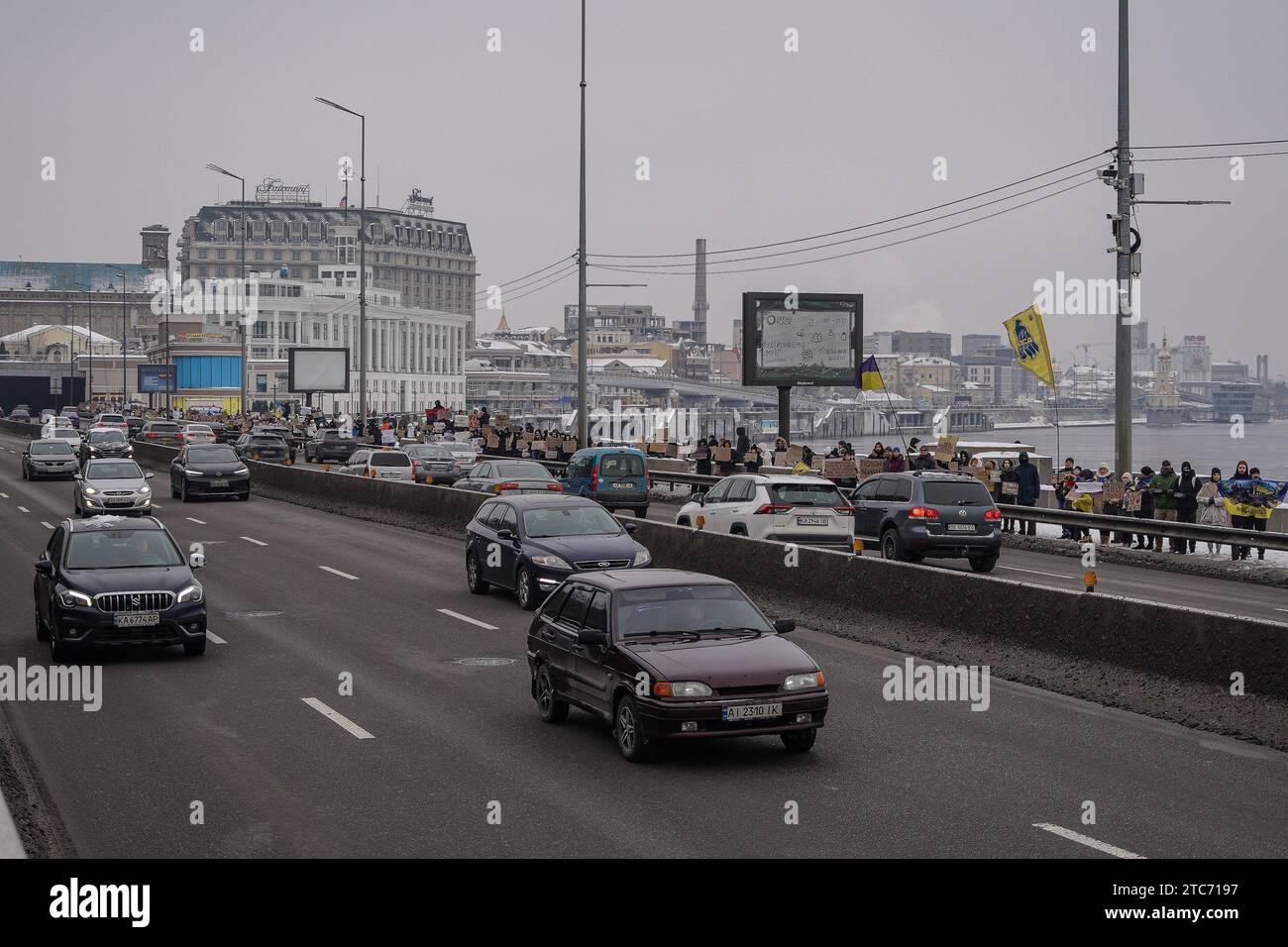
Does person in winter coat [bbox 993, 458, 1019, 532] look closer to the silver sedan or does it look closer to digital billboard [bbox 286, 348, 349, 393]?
the silver sedan

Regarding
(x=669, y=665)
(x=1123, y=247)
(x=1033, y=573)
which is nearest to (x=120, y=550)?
(x=669, y=665)

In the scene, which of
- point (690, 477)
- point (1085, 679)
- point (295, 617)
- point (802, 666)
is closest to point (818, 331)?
point (690, 477)

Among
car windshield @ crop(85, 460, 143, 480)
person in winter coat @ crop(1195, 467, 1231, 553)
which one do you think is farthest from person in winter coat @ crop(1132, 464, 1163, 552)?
car windshield @ crop(85, 460, 143, 480)

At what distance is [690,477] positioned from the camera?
143 ft

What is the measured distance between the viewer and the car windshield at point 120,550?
18.0 metres

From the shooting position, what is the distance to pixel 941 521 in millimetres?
26078

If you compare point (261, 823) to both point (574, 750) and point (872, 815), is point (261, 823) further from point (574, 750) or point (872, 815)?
point (872, 815)

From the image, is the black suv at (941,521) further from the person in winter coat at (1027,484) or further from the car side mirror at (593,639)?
the car side mirror at (593,639)

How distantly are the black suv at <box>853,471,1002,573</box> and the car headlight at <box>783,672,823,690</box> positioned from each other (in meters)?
14.1

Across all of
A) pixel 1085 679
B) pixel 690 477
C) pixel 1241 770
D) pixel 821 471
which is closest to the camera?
pixel 1241 770

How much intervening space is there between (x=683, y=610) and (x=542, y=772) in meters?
2.00

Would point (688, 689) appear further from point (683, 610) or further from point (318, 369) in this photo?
point (318, 369)

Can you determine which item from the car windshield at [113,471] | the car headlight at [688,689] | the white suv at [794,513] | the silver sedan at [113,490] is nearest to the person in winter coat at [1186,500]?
the white suv at [794,513]
